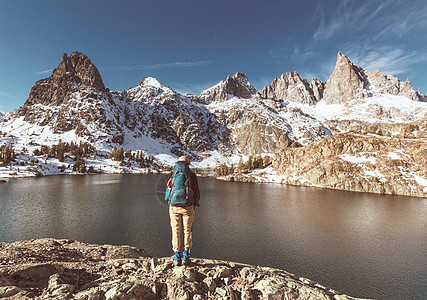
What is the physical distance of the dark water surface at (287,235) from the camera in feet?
57.6

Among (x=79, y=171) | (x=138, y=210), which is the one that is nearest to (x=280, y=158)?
(x=138, y=210)

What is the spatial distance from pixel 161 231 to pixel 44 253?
622 inches

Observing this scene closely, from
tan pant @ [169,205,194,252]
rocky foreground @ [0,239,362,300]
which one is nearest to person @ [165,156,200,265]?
tan pant @ [169,205,194,252]

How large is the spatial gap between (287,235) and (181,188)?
23114 millimetres

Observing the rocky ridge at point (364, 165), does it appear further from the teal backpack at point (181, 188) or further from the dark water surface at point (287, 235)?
the teal backpack at point (181, 188)

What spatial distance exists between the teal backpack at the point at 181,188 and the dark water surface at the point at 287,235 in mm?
14405

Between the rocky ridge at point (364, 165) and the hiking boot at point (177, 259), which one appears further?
the rocky ridge at point (364, 165)

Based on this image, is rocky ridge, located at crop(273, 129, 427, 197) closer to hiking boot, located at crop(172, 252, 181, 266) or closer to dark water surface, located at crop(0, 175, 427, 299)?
dark water surface, located at crop(0, 175, 427, 299)

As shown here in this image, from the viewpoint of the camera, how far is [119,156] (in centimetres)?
19050

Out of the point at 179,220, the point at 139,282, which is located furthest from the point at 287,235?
the point at 139,282

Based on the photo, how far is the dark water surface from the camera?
691 inches

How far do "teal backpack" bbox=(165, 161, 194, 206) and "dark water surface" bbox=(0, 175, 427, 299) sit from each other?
47.3ft

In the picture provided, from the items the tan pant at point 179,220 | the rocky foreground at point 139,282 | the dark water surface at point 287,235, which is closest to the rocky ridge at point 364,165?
the dark water surface at point 287,235

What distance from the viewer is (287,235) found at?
2616 centimetres
